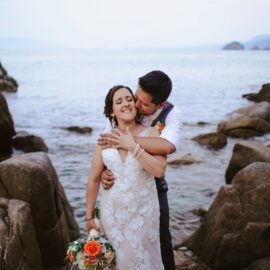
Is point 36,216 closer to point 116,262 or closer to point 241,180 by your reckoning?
point 116,262

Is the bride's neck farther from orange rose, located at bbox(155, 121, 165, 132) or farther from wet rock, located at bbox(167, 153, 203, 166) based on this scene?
wet rock, located at bbox(167, 153, 203, 166)

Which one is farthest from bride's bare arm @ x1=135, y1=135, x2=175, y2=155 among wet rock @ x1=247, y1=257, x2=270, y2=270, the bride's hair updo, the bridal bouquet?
wet rock @ x1=247, y1=257, x2=270, y2=270

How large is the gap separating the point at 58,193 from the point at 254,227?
268 centimetres

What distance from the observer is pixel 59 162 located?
499 inches

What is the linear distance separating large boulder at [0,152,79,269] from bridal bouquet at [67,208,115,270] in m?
1.69

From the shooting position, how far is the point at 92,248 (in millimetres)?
3344

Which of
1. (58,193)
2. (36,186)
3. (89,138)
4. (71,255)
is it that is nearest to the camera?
(71,255)

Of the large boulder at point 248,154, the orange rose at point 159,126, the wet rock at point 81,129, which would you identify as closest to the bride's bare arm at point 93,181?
the orange rose at point 159,126

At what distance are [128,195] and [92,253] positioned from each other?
1.90 ft

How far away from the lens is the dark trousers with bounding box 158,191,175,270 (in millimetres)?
4473

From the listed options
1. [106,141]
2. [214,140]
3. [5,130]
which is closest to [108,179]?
[106,141]

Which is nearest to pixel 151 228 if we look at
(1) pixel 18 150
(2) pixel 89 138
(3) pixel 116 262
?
(3) pixel 116 262

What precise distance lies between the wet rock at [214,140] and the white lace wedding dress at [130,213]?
11.1 meters

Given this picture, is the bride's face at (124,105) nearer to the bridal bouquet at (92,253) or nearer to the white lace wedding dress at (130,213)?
the white lace wedding dress at (130,213)
